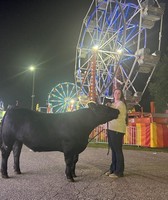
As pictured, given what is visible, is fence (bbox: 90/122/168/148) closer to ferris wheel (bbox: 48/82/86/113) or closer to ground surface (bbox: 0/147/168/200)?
ground surface (bbox: 0/147/168/200)

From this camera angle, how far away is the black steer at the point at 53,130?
4645 millimetres

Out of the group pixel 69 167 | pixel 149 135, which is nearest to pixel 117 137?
pixel 69 167

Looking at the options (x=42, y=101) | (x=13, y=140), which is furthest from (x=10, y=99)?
(x=13, y=140)

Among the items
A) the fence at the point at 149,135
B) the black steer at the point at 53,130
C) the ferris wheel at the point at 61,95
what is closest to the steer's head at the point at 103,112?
the black steer at the point at 53,130

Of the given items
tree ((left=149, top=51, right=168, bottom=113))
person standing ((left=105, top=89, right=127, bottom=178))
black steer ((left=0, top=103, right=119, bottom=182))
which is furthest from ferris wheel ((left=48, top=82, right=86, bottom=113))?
black steer ((left=0, top=103, right=119, bottom=182))

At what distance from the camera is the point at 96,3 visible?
1762cm

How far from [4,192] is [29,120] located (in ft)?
4.77

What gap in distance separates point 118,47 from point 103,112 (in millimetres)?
11814

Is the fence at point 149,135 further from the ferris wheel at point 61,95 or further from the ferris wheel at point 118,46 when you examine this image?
the ferris wheel at point 61,95

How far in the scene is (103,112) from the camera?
4.93m

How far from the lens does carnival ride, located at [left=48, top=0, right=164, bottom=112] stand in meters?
13.4

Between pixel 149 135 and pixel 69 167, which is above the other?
pixel 149 135

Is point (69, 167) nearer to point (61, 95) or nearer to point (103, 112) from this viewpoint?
point (103, 112)

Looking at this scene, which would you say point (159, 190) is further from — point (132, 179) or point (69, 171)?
point (69, 171)
